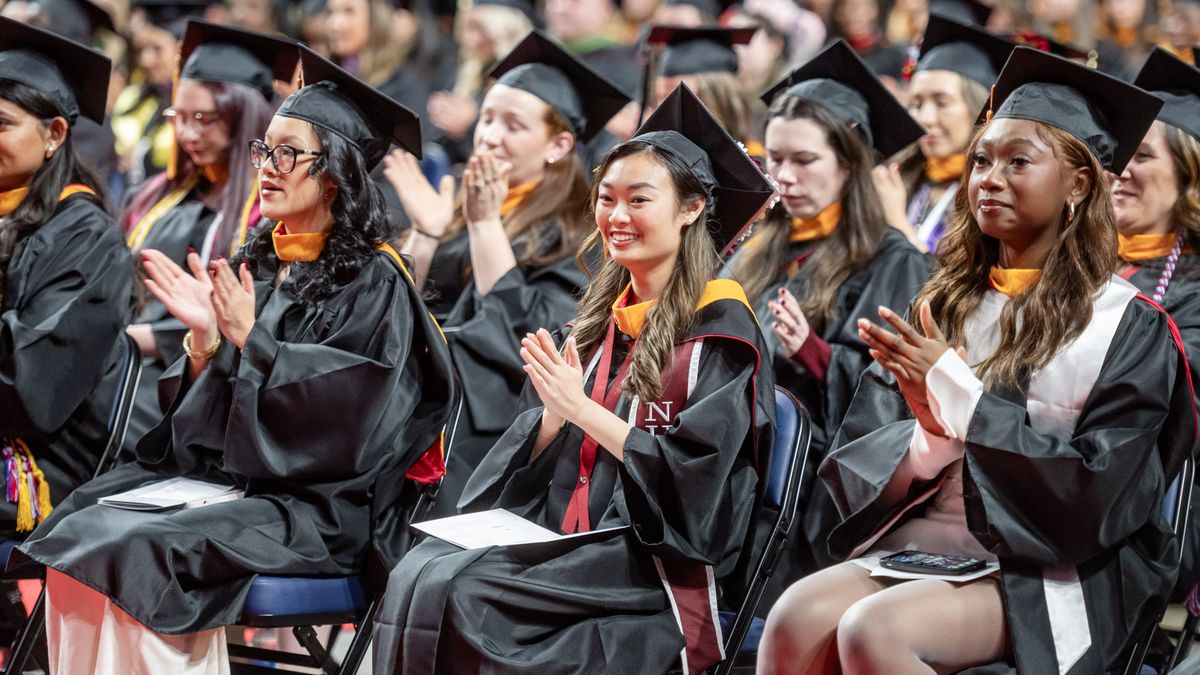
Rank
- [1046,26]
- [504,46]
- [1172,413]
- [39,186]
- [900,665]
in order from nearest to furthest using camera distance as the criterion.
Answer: [900,665] < [1172,413] < [39,186] < [1046,26] < [504,46]

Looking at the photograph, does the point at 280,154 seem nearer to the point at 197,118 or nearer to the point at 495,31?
the point at 197,118

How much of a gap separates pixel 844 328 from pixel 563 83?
1.61 m

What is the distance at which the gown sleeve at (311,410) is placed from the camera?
3.64 metres

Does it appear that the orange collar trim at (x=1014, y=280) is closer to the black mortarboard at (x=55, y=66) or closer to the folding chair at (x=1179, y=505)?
the folding chair at (x=1179, y=505)

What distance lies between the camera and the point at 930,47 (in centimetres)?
547

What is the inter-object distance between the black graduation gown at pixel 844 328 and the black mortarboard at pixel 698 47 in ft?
5.63

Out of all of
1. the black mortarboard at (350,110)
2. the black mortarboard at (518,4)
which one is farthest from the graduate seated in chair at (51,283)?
the black mortarboard at (518,4)

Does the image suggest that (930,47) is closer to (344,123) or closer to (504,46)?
(344,123)

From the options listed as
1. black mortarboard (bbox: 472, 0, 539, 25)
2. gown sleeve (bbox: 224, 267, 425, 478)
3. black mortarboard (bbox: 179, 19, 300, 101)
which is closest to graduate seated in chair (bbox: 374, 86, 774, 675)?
gown sleeve (bbox: 224, 267, 425, 478)

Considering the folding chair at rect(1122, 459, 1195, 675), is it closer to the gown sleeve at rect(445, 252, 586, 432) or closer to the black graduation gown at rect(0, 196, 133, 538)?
the gown sleeve at rect(445, 252, 586, 432)

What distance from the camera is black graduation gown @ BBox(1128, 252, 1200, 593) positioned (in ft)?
10.9

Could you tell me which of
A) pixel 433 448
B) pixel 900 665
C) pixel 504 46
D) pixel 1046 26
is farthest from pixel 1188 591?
pixel 504 46

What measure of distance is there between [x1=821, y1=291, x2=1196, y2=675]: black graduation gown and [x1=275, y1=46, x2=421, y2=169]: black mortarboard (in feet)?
6.24

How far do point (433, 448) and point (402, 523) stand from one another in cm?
22
